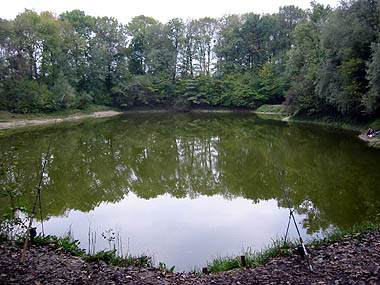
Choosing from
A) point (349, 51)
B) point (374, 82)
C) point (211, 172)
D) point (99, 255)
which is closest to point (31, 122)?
point (211, 172)

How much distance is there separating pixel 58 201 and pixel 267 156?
908cm

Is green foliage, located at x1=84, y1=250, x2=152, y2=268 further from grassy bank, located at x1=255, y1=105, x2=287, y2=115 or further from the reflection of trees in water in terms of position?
grassy bank, located at x1=255, y1=105, x2=287, y2=115

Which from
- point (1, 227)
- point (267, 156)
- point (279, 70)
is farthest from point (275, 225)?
point (279, 70)

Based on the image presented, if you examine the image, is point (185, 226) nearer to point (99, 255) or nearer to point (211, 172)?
point (99, 255)

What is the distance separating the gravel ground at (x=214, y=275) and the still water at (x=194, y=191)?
92 cm

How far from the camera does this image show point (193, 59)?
2048 inches

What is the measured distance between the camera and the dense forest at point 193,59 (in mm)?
19250

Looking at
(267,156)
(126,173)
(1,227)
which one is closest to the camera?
(1,227)

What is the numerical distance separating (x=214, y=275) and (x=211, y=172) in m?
7.27

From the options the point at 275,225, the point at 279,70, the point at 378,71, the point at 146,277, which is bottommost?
the point at 275,225

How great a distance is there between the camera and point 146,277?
12.6ft

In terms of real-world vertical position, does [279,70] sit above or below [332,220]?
above

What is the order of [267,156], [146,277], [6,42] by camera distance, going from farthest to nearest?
1. [6,42]
2. [267,156]
3. [146,277]

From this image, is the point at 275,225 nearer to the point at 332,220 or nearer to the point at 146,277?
the point at 332,220
